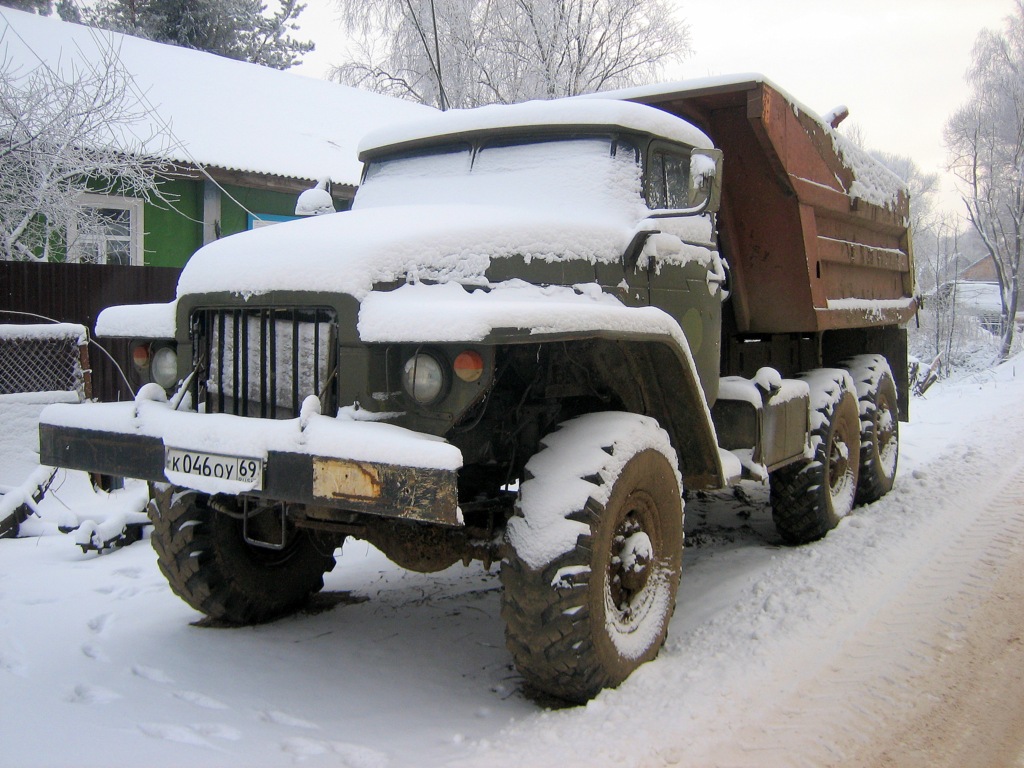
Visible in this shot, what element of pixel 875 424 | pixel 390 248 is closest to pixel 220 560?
pixel 390 248

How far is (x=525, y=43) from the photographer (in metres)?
20.6

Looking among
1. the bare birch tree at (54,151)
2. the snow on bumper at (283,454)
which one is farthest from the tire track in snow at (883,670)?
the bare birch tree at (54,151)

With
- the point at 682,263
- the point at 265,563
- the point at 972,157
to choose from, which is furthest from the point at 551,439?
the point at 972,157

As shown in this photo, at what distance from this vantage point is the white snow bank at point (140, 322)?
3.77 m

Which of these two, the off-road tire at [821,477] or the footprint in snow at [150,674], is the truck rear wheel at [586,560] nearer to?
the footprint in snow at [150,674]

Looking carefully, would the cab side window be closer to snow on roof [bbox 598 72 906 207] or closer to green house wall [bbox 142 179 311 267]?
snow on roof [bbox 598 72 906 207]

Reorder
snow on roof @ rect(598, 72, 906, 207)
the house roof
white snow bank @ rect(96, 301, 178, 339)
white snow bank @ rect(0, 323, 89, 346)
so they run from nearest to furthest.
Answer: white snow bank @ rect(96, 301, 178, 339) → snow on roof @ rect(598, 72, 906, 207) → white snow bank @ rect(0, 323, 89, 346) → the house roof

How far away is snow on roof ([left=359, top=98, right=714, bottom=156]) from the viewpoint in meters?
4.14

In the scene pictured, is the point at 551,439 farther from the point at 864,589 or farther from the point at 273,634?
the point at 864,589

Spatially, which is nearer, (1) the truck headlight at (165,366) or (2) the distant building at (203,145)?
(1) the truck headlight at (165,366)

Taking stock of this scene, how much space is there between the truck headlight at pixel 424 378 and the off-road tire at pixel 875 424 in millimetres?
4505

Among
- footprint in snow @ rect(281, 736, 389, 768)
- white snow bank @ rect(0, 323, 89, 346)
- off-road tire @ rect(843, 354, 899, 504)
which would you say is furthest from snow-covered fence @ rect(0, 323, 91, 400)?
off-road tire @ rect(843, 354, 899, 504)

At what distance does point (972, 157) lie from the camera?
27.4 metres

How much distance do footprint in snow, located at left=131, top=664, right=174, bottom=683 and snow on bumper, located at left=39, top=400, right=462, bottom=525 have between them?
88cm
